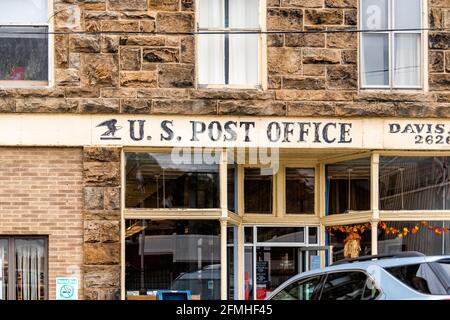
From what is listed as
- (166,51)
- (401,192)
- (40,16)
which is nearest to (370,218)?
(401,192)

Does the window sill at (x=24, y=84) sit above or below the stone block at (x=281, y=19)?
below

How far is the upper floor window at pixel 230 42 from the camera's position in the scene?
14.2 m

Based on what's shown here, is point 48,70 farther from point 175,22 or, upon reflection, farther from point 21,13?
point 175,22

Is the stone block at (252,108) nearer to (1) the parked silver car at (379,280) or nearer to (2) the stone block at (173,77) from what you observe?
(2) the stone block at (173,77)

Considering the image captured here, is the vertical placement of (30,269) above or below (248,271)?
above

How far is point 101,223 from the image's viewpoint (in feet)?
44.4

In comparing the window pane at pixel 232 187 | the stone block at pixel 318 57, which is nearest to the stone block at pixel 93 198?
the window pane at pixel 232 187

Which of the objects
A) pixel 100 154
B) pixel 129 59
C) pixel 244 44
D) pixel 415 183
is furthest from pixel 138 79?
pixel 415 183

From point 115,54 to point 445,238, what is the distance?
6.07 metres

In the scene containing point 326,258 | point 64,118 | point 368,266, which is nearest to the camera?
point 368,266

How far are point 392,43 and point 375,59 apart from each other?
0.38m

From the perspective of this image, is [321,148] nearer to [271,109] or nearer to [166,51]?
[271,109]

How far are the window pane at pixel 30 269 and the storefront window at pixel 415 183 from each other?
547 centimetres

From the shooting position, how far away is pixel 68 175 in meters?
13.7
